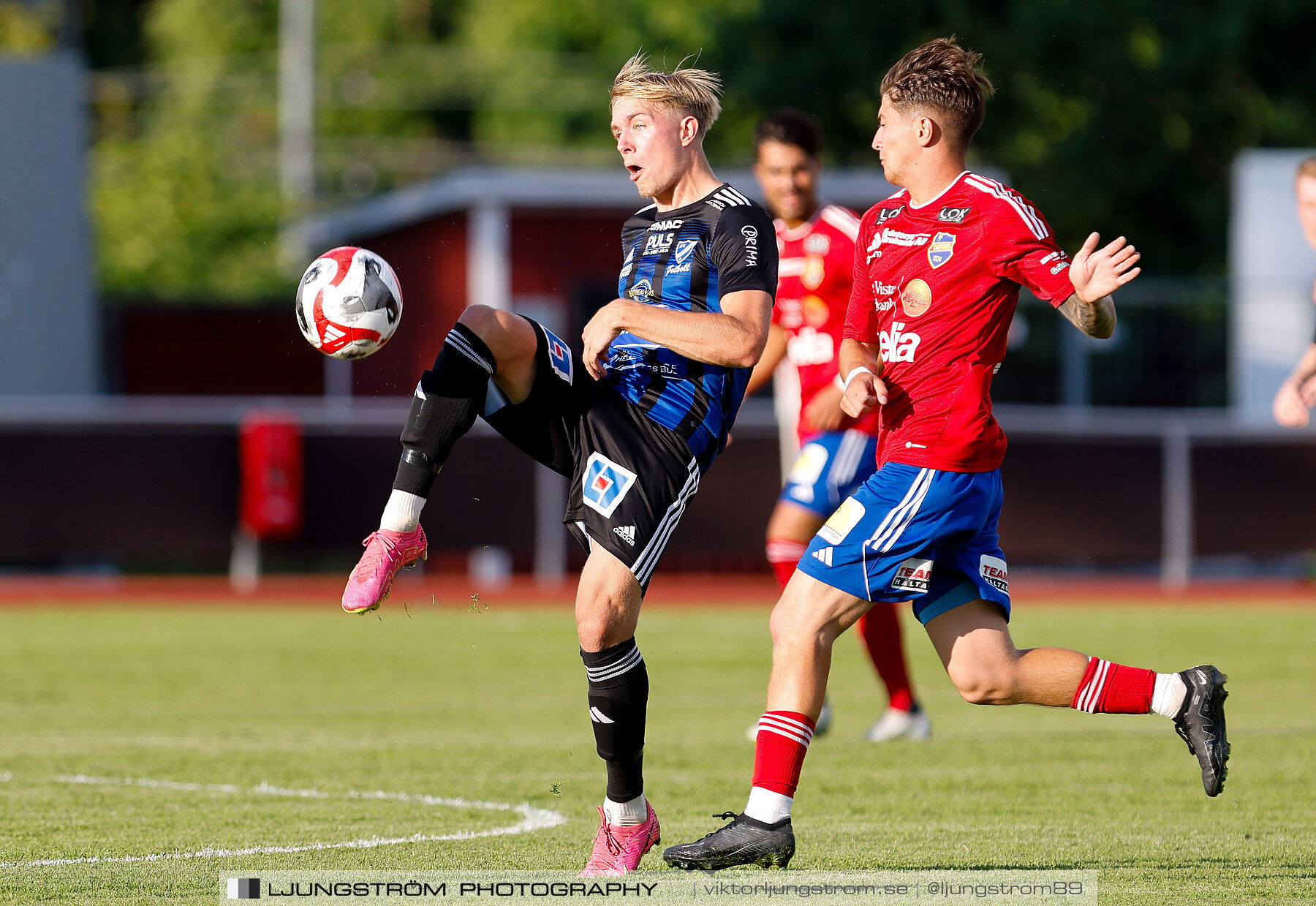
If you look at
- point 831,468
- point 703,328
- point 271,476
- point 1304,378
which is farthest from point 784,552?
point 271,476

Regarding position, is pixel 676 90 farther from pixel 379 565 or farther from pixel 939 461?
pixel 379 565

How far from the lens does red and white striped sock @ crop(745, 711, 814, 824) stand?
504 centimetres

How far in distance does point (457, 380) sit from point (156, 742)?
3.81 meters

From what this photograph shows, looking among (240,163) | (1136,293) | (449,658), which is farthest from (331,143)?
(449,658)

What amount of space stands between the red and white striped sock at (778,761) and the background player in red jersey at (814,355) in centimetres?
307

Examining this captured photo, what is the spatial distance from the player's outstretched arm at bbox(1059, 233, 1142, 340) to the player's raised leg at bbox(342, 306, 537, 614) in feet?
5.01

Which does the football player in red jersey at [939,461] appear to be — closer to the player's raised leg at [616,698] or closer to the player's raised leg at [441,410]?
the player's raised leg at [616,698]

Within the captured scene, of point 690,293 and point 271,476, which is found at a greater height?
point 690,293

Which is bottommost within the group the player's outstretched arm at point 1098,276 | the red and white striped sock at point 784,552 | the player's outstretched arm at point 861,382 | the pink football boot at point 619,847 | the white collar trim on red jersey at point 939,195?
the pink football boot at point 619,847

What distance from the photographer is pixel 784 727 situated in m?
5.14

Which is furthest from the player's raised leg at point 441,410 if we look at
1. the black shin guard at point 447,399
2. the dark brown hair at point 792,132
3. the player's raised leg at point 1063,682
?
the dark brown hair at point 792,132

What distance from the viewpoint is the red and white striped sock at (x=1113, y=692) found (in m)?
5.38

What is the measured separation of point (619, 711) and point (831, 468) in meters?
3.14

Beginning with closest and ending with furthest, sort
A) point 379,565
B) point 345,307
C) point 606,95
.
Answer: point 379,565, point 345,307, point 606,95
